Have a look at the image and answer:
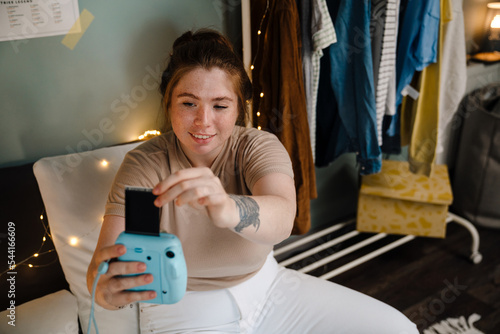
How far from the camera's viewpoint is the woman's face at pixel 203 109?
104cm

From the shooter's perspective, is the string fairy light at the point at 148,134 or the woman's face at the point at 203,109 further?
the string fairy light at the point at 148,134

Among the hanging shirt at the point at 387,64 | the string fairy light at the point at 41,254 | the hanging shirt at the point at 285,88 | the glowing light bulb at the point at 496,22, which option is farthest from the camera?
the glowing light bulb at the point at 496,22

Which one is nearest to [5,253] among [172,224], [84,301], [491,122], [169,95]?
[84,301]

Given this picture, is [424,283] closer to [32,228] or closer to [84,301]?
[84,301]

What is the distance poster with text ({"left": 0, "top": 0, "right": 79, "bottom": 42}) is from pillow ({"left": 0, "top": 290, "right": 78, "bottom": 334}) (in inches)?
30.0

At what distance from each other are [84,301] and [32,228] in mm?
267

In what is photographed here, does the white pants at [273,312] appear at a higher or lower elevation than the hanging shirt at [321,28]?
lower

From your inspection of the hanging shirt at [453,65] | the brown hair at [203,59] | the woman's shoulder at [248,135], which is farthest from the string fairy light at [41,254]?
the hanging shirt at [453,65]

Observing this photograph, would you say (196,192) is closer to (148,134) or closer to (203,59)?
(203,59)

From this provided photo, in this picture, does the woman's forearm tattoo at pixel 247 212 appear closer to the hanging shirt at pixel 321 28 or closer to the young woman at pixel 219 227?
the young woman at pixel 219 227

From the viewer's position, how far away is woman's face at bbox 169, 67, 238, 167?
1039mm

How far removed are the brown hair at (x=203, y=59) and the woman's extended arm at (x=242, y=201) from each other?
287 millimetres

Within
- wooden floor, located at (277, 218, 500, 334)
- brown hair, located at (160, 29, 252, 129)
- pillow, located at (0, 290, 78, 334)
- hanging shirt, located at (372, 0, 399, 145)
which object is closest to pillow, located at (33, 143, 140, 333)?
pillow, located at (0, 290, 78, 334)

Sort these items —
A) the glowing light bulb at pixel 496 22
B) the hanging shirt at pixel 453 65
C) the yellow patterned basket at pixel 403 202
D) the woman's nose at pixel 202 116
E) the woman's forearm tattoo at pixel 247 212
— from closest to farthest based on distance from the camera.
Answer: the woman's forearm tattoo at pixel 247 212, the woman's nose at pixel 202 116, the hanging shirt at pixel 453 65, the yellow patterned basket at pixel 403 202, the glowing light bulb at pixel 496 22
